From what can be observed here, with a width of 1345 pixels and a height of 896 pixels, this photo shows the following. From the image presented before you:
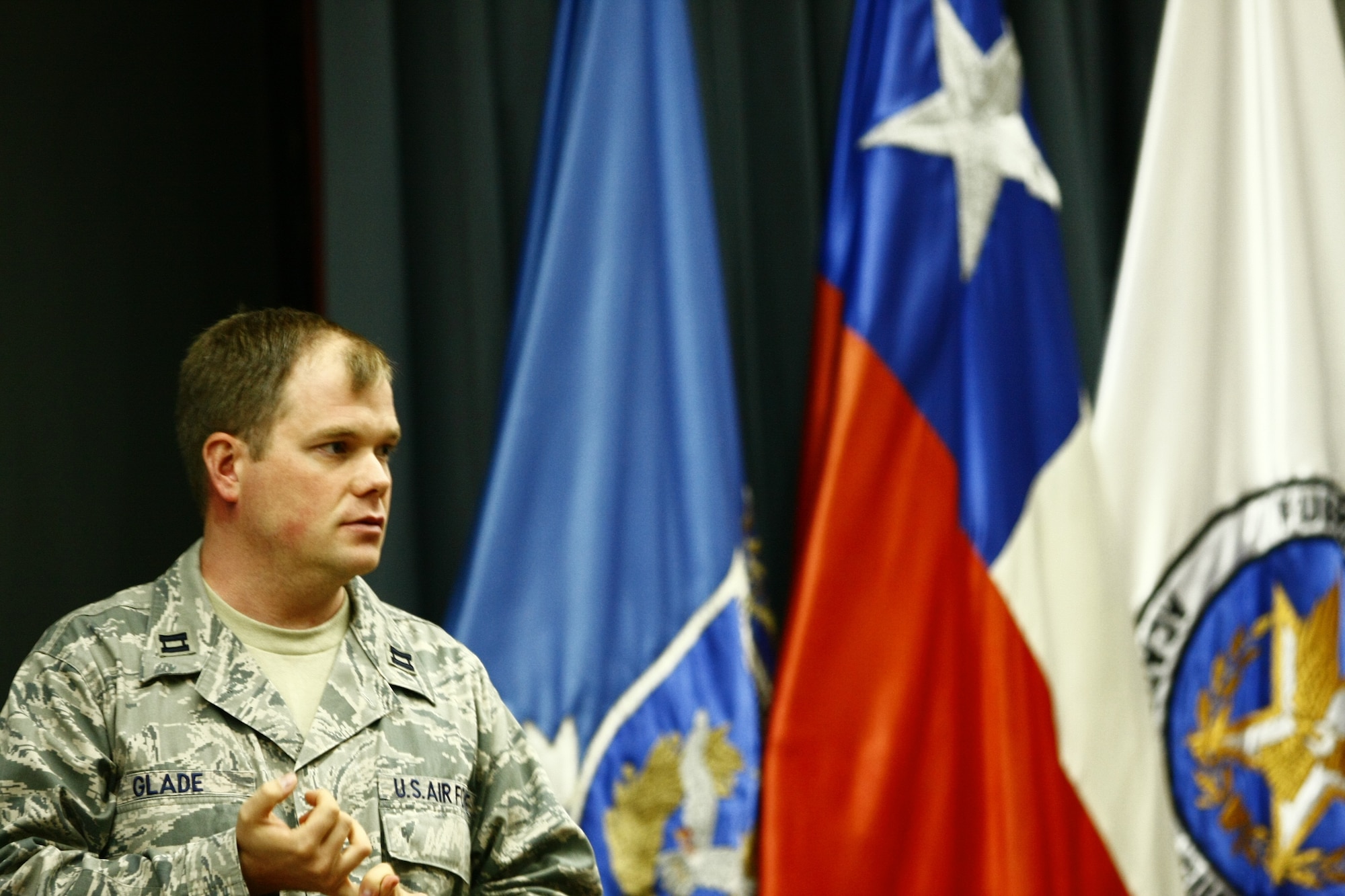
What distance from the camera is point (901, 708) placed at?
2.46 meters

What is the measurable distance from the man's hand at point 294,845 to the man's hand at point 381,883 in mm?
36

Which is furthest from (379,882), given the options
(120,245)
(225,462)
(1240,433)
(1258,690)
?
(1240,433)

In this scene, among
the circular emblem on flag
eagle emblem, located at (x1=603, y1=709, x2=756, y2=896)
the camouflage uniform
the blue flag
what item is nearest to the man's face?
the camouflage uniform

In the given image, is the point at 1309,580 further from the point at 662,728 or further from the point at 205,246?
the point at 205,246

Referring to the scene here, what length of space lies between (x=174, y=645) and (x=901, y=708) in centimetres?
135

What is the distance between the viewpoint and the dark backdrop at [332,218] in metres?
2.40

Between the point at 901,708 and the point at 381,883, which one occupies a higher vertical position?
the point at 381,883

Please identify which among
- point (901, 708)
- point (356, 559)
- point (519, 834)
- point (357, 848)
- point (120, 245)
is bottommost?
point (901, 708)

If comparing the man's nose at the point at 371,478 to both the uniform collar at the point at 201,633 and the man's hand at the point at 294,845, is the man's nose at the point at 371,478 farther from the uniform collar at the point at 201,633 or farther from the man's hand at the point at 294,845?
the man's hand at the point at 294,845

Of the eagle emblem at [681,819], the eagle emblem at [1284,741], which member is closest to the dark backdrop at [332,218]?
the eagle emblem at [681,819]

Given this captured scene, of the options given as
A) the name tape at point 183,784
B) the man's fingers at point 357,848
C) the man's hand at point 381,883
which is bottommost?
the man's hand at point 381,883

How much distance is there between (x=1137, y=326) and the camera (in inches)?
112

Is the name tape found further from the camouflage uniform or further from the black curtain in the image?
the black curtain

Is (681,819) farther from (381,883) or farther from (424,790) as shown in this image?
(381,883)
